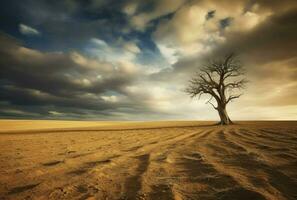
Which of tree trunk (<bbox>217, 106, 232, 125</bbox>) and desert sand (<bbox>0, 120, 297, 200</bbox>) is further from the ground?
tree trunk (<bbox>217, 106, 232, 125</bbox>)

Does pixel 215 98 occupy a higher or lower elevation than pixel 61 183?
higher

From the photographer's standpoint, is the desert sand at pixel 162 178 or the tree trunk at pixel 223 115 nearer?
the desert sand at pixel 162 178

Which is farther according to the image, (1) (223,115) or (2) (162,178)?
(1) (223,115)

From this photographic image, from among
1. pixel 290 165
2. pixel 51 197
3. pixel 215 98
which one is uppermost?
pixel 215 98

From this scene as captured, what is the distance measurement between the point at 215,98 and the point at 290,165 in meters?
23.4

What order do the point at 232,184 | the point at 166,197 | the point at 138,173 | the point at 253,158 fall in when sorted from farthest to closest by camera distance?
the point at 253,158 → the point at 138,173 → the point at 232,184 → the point at 166,197

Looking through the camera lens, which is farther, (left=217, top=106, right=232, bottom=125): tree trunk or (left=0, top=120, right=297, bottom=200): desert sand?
(left=217, top=106, right=232, bottom=125): tree trunk

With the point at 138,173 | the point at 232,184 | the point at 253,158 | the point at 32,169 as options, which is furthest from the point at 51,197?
the point at 253,158

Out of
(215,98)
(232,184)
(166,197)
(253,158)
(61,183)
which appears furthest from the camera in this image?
(215,98)

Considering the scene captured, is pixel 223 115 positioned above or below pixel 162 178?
above

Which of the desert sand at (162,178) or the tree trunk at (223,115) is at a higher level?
the tree trunk at (223,115)

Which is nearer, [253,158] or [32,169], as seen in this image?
[253,158]

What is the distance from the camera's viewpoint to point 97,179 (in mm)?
4020

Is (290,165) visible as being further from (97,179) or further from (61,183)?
(61,183)
